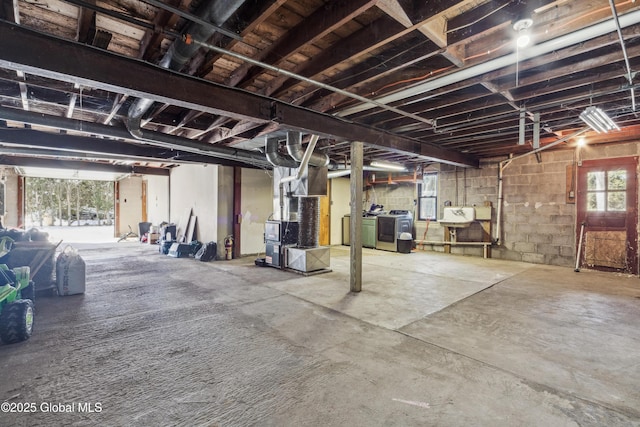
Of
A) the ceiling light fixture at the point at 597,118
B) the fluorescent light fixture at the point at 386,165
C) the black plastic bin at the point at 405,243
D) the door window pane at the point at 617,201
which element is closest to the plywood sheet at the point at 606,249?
the door window pane at the point at 617,201

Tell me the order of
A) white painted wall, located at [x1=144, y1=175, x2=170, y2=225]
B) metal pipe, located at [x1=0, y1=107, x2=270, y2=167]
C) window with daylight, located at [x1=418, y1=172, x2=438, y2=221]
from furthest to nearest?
white painted wall, located at [x1=144, y1=175, x2=170, y2=225], window with daylight, located at [x1=418, y1=172, x2=438, y2=221], metal pipe, located at [x1=0, y1=107, x2=270, y2=167]

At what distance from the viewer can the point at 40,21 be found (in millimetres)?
2244

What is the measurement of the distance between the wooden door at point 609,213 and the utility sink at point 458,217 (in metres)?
2.04

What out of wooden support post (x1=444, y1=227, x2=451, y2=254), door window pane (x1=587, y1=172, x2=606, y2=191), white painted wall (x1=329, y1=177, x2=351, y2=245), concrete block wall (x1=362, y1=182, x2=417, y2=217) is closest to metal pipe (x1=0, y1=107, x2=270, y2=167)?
white painted wall (x1=329, y1=177, x2=351, y2=245)

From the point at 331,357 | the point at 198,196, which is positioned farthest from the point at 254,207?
the point at 331,357

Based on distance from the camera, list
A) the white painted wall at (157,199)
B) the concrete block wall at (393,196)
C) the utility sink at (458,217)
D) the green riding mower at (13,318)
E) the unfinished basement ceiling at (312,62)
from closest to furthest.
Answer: the unfinished basement ceiling at (312,62)
the green riding mower at (13,318)
the utility sink at (458,217)
the concrete block wall at (393,196)
the white painted wall at (157,199)

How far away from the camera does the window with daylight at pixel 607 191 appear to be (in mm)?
5688

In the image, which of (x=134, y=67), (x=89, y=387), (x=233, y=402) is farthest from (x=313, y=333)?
(x=134, y=67)

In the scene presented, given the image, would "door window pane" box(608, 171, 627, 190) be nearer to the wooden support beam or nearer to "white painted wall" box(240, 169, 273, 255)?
the wooden support beam

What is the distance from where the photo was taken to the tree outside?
15.7 metres

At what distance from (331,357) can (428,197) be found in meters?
7.33

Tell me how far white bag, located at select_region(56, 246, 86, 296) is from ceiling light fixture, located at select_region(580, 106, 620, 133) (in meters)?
7.14

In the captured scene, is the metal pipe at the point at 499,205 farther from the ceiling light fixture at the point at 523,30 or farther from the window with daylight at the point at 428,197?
the ceiling light fixture at the point at 523,30

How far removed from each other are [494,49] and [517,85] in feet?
2.79
